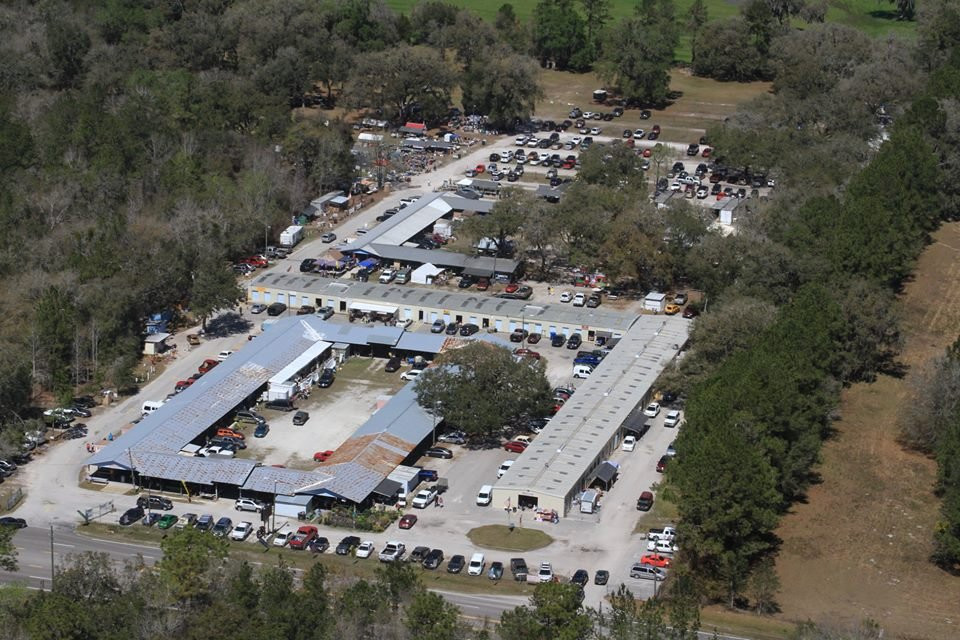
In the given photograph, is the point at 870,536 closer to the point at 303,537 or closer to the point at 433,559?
the point at 433,559

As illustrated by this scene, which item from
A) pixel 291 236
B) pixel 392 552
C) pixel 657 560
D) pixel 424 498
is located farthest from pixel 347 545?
pixel 291 236

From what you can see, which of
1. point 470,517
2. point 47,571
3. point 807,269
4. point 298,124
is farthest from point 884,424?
point 298,124

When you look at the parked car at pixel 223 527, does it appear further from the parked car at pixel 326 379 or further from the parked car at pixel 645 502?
the parked car at pixel 645 502

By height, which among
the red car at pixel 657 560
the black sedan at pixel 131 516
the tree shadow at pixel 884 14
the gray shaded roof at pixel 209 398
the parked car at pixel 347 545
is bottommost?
the black sedan at pixel 131 516

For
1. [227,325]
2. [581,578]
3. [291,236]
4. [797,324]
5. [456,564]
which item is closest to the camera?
[581,578]

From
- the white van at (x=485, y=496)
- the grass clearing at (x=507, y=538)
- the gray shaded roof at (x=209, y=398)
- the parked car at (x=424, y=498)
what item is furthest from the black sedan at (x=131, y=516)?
the white van at (x=485, y=496)

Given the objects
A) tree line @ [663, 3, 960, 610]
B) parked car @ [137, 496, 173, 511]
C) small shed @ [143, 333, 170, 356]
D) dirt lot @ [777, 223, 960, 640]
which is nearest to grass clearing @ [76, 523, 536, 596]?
parked car @ [137, 496, 173, 511]

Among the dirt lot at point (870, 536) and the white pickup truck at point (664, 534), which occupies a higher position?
the white pickup truck at point (664, 534)

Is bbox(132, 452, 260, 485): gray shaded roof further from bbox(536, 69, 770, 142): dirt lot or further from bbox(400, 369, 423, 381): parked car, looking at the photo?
bbox(536, 69, 770, 142): dirt lot
